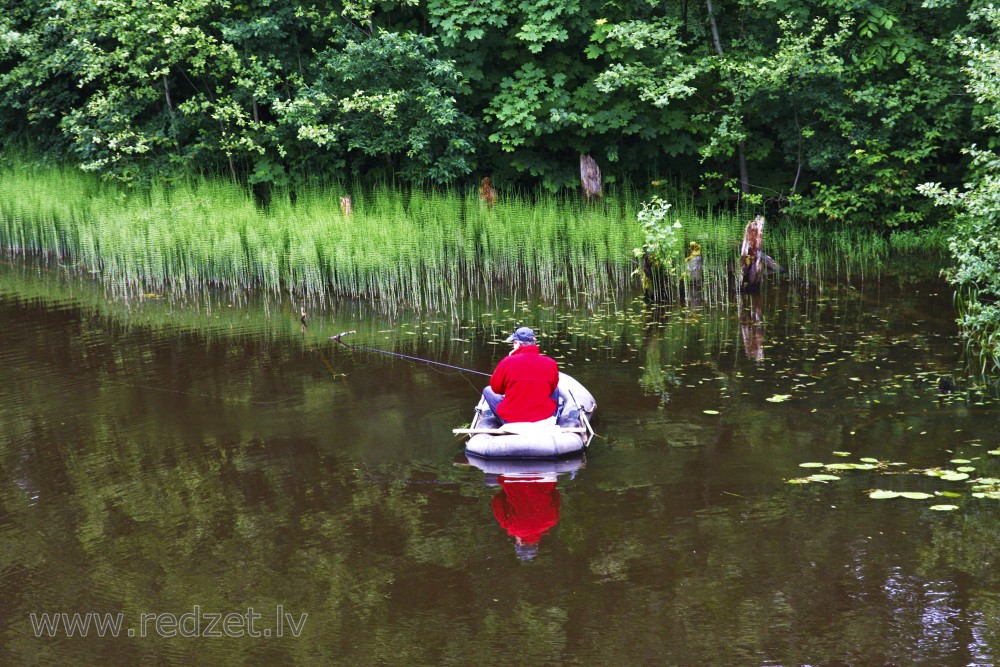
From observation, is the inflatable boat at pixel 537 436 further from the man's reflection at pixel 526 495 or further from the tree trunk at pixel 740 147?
the tree trunk at pixel 740 147

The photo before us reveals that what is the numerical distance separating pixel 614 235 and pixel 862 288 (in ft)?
12.0

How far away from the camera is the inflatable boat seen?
25.1 feet

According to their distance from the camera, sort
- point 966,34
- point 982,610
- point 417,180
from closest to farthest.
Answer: point 982,610
point 966,34
point 417,180

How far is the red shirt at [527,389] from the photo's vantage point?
8.00 m

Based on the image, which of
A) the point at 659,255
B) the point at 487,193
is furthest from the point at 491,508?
the point at 487,193

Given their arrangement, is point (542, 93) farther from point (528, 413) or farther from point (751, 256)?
point (528, 413)

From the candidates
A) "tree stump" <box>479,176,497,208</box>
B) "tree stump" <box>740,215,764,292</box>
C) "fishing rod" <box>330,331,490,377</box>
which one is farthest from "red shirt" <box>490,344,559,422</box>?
"tree stump" <box>479,176,497,208</box>

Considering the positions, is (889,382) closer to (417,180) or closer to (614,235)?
(614,235)

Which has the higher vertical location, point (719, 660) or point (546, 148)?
point (546, 148)

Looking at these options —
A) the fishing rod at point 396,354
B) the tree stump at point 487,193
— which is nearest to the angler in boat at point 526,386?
the fishing rod at point 396,354

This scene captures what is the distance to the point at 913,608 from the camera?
515cm

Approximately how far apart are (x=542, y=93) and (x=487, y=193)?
90.8 inches

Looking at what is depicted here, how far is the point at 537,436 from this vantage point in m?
7.69

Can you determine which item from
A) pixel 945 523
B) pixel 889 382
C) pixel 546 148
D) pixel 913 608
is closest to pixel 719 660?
pixel 913 608
